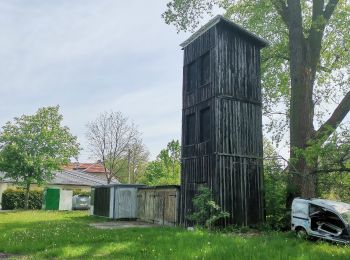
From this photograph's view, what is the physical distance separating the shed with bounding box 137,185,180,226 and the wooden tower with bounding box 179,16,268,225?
886 millimetres

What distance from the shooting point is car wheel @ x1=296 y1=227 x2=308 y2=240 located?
15.8m

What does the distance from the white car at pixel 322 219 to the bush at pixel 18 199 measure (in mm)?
33497

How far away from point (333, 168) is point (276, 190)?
505 centimetres

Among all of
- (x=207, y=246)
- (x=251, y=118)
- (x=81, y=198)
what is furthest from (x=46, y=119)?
(x=207, y=246)

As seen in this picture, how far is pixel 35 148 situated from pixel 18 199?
6624 millimetres

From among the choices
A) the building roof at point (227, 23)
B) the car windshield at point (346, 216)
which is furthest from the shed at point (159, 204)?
the car windshield at point (346, 216)

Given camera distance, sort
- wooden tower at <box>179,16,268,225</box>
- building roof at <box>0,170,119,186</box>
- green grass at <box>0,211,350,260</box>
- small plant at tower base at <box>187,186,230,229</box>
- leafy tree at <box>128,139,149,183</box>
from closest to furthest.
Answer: green grass at <box>0,211,350,260</box>, small plant at tower base at <box>187,186,230,229</box>, wooden tower at <box>179,16,268,225</box>, building roof at <box>0,170,119,186</box>, leafy tree at <box>128,139,149,183</box>

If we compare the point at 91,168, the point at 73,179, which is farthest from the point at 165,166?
the point at 91,168

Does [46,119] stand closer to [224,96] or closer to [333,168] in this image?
[224,96]

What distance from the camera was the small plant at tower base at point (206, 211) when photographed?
19328mm

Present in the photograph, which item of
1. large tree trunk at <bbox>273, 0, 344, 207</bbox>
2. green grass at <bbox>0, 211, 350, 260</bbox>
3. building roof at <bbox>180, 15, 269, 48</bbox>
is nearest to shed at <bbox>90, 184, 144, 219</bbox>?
building roof at <bbox>180, 15, 269, 48</bbox>

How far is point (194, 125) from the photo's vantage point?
23.1 metres

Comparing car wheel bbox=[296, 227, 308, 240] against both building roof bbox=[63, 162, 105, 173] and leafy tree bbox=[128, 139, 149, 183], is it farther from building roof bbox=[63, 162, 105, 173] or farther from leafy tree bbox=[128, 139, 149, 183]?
building roof bbox=[63, 162, 105, 173]

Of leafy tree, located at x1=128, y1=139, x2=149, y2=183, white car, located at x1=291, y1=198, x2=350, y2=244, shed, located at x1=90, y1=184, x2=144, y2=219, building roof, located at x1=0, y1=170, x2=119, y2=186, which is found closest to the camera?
white car, located at x1=291, y1=198, x2=350, y2=244
